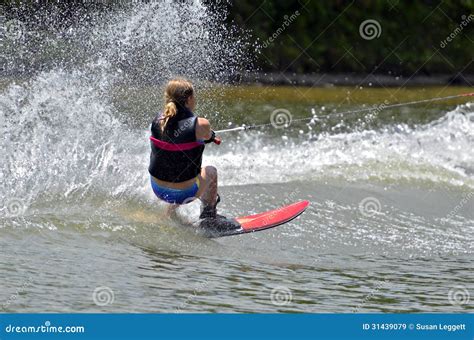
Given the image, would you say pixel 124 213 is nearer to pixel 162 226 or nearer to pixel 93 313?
pixel 162 226

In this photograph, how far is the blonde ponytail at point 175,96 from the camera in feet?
28.2

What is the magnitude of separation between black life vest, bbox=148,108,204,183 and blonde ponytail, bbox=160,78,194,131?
0.17 feet

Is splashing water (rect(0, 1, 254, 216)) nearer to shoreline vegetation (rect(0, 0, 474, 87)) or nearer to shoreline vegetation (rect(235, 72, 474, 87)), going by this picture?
shoreline vegetation (rect(0, 0, 474, 87))

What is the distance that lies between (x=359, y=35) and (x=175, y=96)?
57.2ft

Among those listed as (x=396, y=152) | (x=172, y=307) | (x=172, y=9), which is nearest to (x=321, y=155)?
(x=396, y=152)

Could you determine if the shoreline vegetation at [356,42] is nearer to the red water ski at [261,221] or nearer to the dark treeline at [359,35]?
the dark treeline at [359,35]

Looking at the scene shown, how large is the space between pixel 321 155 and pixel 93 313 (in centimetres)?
700

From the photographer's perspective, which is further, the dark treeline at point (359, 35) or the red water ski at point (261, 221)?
the dark treeline at point (359, 35)

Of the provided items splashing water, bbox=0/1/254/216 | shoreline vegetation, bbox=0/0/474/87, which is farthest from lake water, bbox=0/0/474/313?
shoreline vegetation, bbox=0/0/474/87

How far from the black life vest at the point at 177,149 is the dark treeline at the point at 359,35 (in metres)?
14.6

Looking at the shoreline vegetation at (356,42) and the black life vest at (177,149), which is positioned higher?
the shoreline vegetation at (356,42)

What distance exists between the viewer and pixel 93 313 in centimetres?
625

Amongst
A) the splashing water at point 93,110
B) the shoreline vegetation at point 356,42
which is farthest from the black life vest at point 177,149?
the shoreline vegetation at point 356,42

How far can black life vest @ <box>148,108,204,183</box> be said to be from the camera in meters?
8.69
